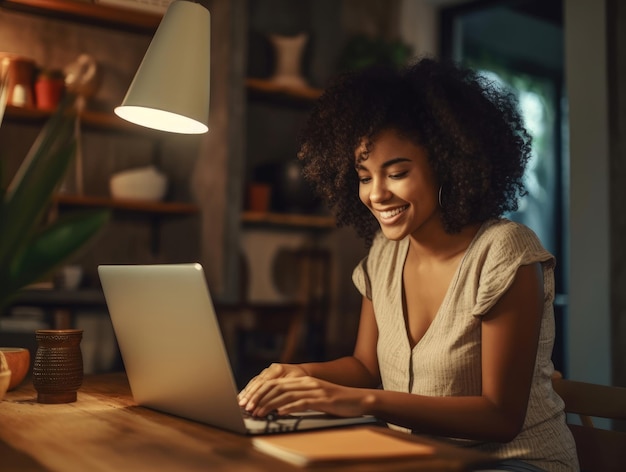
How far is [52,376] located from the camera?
1.29 metres

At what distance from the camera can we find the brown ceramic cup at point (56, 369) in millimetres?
1288

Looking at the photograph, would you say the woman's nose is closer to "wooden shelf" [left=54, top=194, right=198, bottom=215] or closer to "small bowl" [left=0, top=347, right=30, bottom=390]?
"small bowl" [left=0, top=347, right=30, bottom=390]

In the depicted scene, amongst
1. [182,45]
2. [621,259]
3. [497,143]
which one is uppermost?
[182,45]

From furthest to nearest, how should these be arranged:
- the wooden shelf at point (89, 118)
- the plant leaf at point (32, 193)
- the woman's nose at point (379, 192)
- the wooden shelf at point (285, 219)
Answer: the wooden shelf at point (285, 219) → the wooden shelf at point (89, 118) → the woman's nose at point (379, 192) → the plant leaf at point (32, 193)

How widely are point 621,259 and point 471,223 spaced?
68.2 inches

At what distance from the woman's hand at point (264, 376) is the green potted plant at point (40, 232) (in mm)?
482

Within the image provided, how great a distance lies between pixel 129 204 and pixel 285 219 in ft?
2.72

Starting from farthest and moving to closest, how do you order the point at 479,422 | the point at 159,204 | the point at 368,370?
the point at 159,204, the point at 368,370, the point at 479,422

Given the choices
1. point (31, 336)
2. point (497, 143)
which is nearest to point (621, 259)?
point (497, 143)

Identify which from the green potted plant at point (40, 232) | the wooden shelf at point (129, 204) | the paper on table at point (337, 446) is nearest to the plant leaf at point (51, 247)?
the green potted plant at point (40, 232)

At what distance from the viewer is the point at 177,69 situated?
1.43m

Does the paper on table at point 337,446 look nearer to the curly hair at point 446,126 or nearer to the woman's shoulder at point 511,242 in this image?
the woman's shoulder at point 511,242

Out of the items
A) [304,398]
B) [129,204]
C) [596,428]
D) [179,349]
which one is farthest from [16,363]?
[129,204]

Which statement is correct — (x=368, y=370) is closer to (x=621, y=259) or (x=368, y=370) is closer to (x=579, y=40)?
(x=621, y=259)
